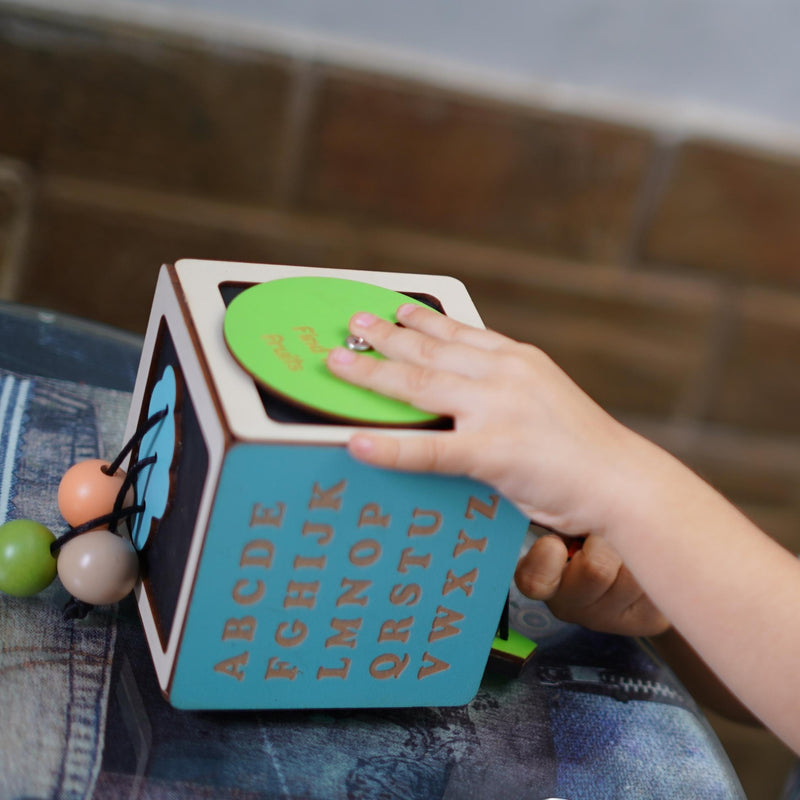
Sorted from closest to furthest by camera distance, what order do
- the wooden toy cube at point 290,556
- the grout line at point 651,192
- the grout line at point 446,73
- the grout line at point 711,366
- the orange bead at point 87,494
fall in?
the wooden toy cube at point 290,556, the orange bead at point 87,494, the grout line at point 446,73, the grout line at point 651,192, the grout line at point 711,366

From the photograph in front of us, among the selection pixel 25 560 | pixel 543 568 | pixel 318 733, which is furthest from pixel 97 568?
pixel 543 568

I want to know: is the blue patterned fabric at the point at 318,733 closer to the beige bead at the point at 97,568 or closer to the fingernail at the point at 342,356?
the beige bead at the point at 97,568

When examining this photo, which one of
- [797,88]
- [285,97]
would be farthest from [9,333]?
[797,88]

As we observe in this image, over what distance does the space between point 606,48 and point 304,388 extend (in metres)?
1.06

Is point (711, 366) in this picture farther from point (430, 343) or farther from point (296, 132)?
point (430, 343)

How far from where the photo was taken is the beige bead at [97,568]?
1.70ft

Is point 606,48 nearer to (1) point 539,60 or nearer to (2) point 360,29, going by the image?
(1) point 539,60

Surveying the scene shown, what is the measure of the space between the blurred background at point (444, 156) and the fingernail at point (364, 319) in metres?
0.88

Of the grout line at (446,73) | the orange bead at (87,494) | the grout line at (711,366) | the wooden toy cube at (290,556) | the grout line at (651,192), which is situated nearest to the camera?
the wooden toy cube at (290,556)

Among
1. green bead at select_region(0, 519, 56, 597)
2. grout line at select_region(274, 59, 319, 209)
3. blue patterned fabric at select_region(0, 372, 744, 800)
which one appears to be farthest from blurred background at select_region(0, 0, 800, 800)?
green bead at select_region(0, 519, 56, 597)

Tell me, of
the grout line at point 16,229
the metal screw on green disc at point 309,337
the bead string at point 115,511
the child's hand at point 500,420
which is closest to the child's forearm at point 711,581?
the child's hand at point 500,420

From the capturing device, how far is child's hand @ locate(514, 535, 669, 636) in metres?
0.61

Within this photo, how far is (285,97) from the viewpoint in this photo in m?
1.33

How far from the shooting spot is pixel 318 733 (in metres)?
0.51
